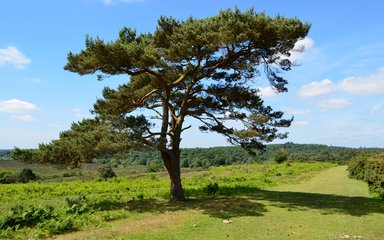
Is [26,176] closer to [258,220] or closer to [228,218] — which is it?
[228,218]

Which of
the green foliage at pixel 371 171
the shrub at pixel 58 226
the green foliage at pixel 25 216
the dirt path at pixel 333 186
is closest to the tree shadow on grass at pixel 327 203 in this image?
the green foliage at pixel 371 171

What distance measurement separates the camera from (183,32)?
1567 cm

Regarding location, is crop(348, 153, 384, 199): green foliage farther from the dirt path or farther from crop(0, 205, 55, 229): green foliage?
crop(0, 205, 55, 229): green foliage

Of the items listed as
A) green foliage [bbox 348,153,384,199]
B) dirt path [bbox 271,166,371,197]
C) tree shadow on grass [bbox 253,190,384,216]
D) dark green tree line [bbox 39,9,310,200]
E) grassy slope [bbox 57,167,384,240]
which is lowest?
grassy slope [bbox 57,167,384,240]

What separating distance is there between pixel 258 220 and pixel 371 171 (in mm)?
14076

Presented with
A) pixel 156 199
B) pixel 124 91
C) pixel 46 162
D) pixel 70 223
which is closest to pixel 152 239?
pixel 70 223

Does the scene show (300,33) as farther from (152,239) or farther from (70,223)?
(70,223)

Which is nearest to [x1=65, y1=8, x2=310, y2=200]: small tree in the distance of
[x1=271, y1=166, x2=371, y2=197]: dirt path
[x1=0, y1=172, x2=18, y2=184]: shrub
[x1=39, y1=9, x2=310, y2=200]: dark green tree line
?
[x1=39, y1=9, x2=310, y2=200]: dark green tree line

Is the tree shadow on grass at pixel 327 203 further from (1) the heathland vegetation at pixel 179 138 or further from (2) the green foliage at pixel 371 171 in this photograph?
(2) the green foliage at pixel 371 171

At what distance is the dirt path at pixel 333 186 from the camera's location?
23009 mm

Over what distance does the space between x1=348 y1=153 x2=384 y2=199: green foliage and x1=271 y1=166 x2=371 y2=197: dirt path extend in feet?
1.72

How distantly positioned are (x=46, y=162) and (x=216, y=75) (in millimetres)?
9809

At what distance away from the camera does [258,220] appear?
45.5 ft

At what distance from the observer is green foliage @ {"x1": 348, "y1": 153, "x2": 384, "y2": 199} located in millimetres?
22414
